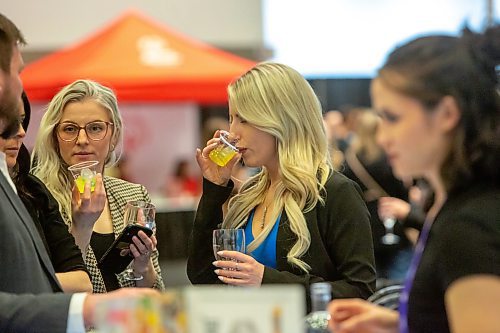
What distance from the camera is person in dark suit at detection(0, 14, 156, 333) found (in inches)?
84.0

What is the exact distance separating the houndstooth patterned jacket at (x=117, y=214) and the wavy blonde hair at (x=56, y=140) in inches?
4.9

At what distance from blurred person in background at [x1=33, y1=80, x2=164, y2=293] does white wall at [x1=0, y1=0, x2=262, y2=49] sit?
885 cm

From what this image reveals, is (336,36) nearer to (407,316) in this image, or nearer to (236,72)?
(236,72)

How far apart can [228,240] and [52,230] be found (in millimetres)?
558

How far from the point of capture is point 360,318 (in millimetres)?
1971

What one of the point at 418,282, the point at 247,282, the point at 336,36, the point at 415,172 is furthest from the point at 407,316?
the point at 336,36

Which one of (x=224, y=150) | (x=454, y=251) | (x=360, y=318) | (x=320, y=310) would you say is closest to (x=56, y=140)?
(x=224, y=150)

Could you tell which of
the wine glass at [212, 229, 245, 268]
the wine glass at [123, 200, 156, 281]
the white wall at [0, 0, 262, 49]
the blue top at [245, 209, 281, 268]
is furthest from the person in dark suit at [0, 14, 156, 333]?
the white wall at [0, 0, 262, 49]

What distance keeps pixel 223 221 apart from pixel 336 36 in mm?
10833

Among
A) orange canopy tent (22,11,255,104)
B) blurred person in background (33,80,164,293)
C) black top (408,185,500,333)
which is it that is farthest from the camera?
orange canopy tent (22,11,255,104)

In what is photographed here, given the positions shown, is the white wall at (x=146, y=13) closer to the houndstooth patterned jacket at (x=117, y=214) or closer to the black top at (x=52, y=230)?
the houndstooth patterned jacket at (x=117, y=214)

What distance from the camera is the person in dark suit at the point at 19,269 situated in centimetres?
213

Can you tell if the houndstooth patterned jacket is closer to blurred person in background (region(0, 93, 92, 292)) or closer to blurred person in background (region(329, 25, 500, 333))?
blurred person in background (region(0, 93, 92, 292))

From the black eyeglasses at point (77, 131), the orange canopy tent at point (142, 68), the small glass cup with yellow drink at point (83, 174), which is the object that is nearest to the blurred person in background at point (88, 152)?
the black eyeglasses at point (77, 131)
